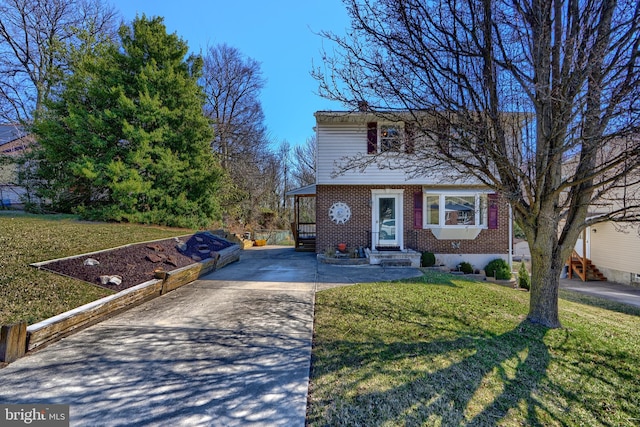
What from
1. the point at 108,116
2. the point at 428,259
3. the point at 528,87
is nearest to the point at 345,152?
the point at 428,259

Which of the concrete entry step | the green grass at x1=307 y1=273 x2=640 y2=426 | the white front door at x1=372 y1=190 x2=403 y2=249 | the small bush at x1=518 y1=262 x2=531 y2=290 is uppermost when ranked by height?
the white front door at x1=372 y1=190 x2=403 y2=249

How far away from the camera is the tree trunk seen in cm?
429

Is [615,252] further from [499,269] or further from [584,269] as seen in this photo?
[499,269]

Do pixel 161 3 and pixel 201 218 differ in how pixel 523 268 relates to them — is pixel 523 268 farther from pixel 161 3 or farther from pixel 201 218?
pixel 161 3

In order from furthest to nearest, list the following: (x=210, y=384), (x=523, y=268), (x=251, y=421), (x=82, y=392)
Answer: (x=523, y=268), (x=210, y=384), (x=82, y=392), (x=251, y=421)

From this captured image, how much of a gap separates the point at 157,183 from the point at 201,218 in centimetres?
212

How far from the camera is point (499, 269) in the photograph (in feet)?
33.2

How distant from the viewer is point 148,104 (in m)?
10.2

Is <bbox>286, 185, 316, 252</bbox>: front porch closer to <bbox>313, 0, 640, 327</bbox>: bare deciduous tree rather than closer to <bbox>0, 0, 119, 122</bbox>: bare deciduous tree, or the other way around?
<bbox>313, 0, 640, 327</bbox>: bare deciduous tree

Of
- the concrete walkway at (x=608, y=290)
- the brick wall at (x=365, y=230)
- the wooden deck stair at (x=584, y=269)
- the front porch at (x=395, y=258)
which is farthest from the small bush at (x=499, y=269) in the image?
the wooden deck stair at (x=584, y=269)

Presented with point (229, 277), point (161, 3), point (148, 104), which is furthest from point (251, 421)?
point (161, 3)

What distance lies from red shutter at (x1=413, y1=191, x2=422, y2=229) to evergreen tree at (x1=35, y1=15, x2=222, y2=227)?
814cm

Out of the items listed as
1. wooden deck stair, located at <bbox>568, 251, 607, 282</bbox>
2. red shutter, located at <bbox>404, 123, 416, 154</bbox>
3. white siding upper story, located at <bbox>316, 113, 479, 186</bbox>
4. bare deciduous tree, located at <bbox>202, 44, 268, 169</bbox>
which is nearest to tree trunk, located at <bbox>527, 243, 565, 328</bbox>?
red shutter, located at <bbox>404, 123, 416, 154</bbox>

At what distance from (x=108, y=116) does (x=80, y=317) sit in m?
8.74
